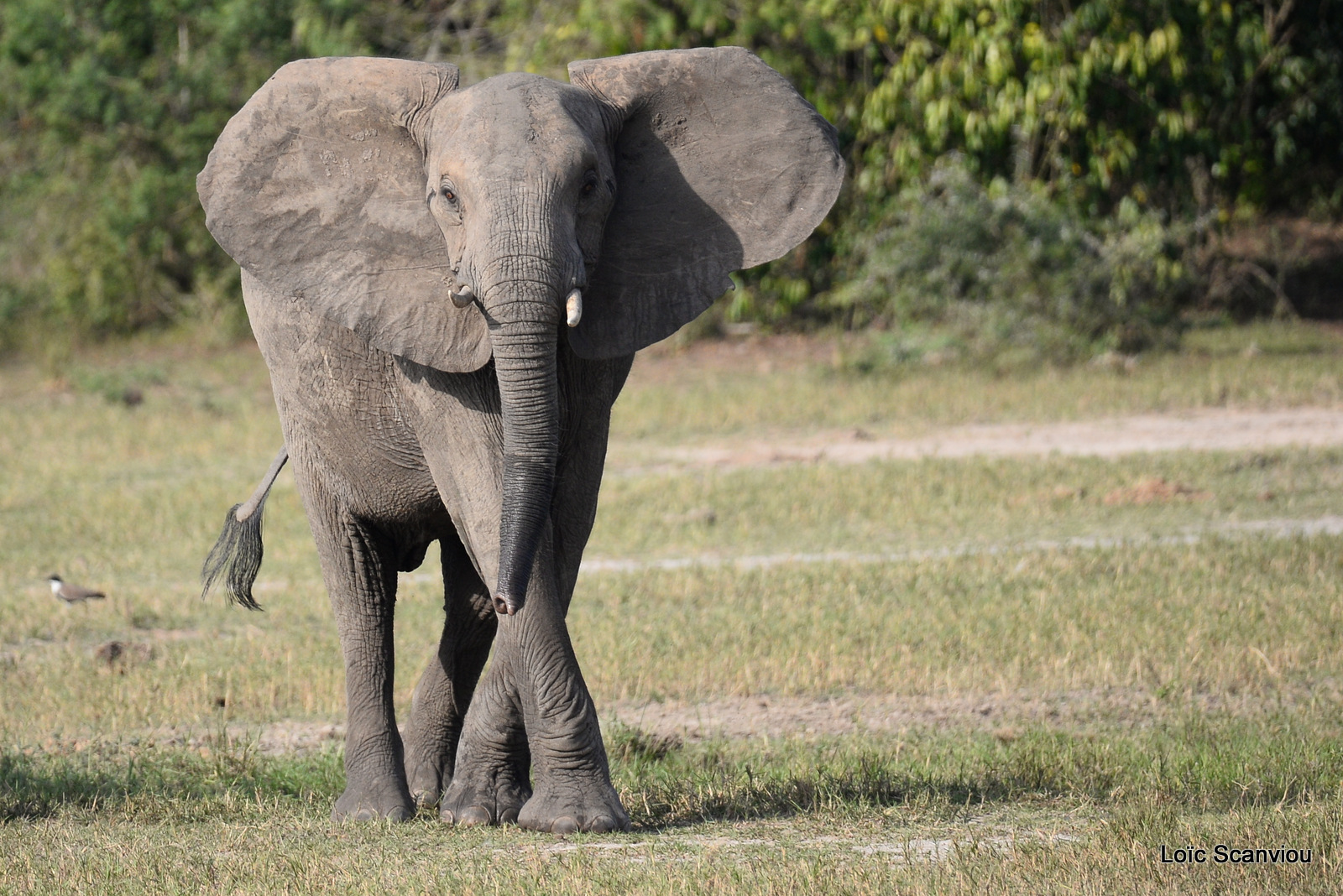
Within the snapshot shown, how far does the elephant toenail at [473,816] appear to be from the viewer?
5.18 metres

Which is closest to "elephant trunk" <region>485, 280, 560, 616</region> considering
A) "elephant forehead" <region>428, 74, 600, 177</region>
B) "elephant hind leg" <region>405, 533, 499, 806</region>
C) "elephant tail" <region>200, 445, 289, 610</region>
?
"elephant forehead" <region>428, 74, 600, 177</region>

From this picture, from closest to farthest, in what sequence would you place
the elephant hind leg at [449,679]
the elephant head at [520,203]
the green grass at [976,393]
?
the elephant head at [520,203]
the elephant hind leg at [449,679]
the green grass at [976,393]

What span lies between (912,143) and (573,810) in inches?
544

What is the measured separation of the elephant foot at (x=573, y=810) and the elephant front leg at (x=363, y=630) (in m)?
0.90

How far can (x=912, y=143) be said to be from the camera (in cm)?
1773

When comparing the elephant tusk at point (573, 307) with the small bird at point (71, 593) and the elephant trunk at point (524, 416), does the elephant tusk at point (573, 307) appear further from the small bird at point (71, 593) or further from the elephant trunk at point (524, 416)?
the small bird at point (71, 593)

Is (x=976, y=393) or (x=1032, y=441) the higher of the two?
(x=1032, y=441)

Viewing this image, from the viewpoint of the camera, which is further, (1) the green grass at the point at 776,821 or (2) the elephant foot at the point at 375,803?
(2) the elephant foot at the point at 375,803

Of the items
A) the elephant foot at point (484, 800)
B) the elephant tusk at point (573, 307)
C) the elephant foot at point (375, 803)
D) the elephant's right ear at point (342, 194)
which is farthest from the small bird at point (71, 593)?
the elephant tusk at point (573, 307)

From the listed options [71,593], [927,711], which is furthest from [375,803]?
[71,593]

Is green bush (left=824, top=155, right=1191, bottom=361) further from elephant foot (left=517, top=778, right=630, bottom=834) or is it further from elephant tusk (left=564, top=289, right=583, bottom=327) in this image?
elephant tusk (left=564, top=289, right=583, bottom=327)

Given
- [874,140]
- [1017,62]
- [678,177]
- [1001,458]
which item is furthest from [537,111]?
[874,140]

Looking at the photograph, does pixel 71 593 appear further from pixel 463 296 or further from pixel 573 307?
pixel 573 307

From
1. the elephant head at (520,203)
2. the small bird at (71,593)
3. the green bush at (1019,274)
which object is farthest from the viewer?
the green bush at (1019,274)
